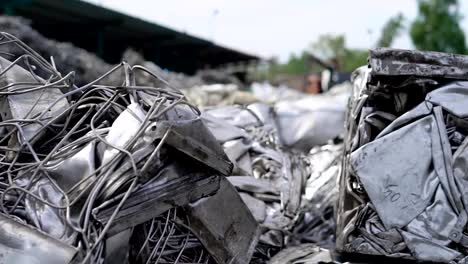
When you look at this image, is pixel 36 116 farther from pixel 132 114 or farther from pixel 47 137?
pixel 132 114

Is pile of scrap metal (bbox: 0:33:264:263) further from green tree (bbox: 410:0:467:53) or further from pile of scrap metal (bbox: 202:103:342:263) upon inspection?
green tree (bbox: 410:0:467:53)

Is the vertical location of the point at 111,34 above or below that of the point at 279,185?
below

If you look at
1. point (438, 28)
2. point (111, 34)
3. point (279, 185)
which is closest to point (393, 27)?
point (438, 28)

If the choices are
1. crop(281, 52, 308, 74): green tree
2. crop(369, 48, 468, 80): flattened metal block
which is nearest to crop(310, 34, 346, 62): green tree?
crop(281, 52, 308, 74): green tree

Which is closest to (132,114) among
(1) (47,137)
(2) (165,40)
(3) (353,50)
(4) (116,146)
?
(4) (116,146)

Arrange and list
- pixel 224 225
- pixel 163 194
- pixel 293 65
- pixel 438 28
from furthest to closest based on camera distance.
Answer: pixel 293 65, pixel 438 28, pixel 224 225, pixel 163 194

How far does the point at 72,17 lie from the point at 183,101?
42.0ft

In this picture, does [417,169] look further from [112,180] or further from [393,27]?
[393,27]

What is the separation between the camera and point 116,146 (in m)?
1.85

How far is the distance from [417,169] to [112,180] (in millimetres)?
1135

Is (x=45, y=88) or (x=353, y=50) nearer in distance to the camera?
(x=45, y=88)

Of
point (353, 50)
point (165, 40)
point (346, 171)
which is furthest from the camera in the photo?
point (353, 50)

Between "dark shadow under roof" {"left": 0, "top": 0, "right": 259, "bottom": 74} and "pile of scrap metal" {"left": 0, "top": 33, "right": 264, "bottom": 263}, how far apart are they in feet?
31.4

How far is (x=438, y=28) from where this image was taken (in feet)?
80.8
